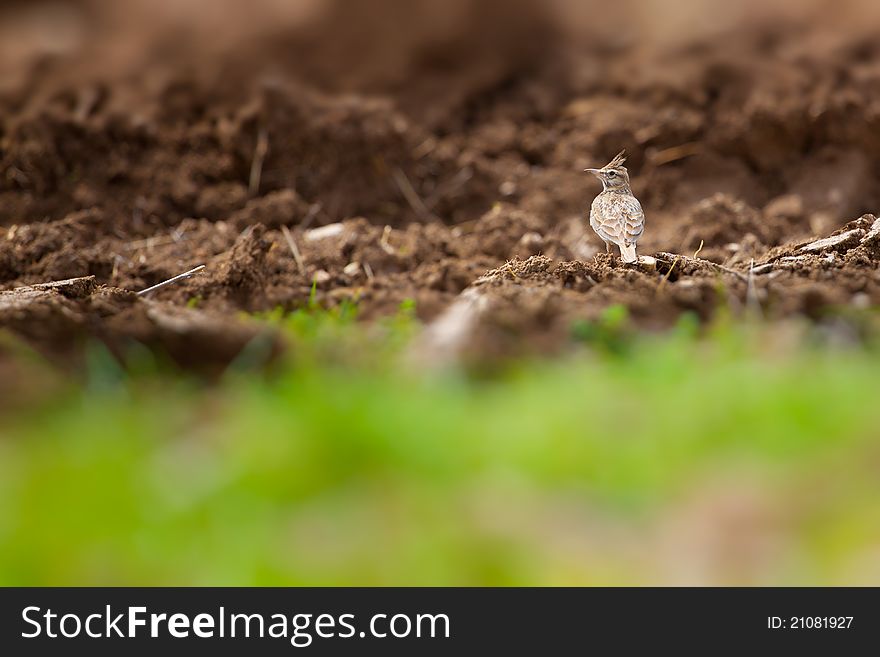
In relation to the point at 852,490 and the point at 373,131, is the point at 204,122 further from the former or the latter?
the point at 852,490

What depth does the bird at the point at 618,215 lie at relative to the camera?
426 cm

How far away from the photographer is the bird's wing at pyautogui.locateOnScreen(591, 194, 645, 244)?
4.27 m

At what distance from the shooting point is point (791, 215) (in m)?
5.43

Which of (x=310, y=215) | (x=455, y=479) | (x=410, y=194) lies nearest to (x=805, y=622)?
(x=455, y=479)

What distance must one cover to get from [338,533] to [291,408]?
0.54 metres

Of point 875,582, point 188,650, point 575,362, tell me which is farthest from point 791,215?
point 188,650

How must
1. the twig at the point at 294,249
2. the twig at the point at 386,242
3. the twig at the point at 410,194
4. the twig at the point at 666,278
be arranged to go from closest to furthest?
the twig at the point at 666,278 < the twig at the point at 294,249 < the twig at the point at 386,242 < the twig at the point at 410,194

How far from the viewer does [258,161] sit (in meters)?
5.91

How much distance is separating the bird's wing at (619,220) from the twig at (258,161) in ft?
7.59

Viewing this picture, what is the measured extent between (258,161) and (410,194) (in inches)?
37.8

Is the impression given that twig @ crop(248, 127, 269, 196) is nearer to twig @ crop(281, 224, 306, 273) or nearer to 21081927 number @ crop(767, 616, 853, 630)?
twig @ crop(281, 224, 306, 273)

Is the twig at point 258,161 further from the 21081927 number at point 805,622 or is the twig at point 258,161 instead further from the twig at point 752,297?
the 21081927 number at point 805,622

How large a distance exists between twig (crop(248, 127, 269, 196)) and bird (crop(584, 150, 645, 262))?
2256mm

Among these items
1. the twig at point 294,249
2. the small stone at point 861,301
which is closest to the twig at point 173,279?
the twig at point 294,249
